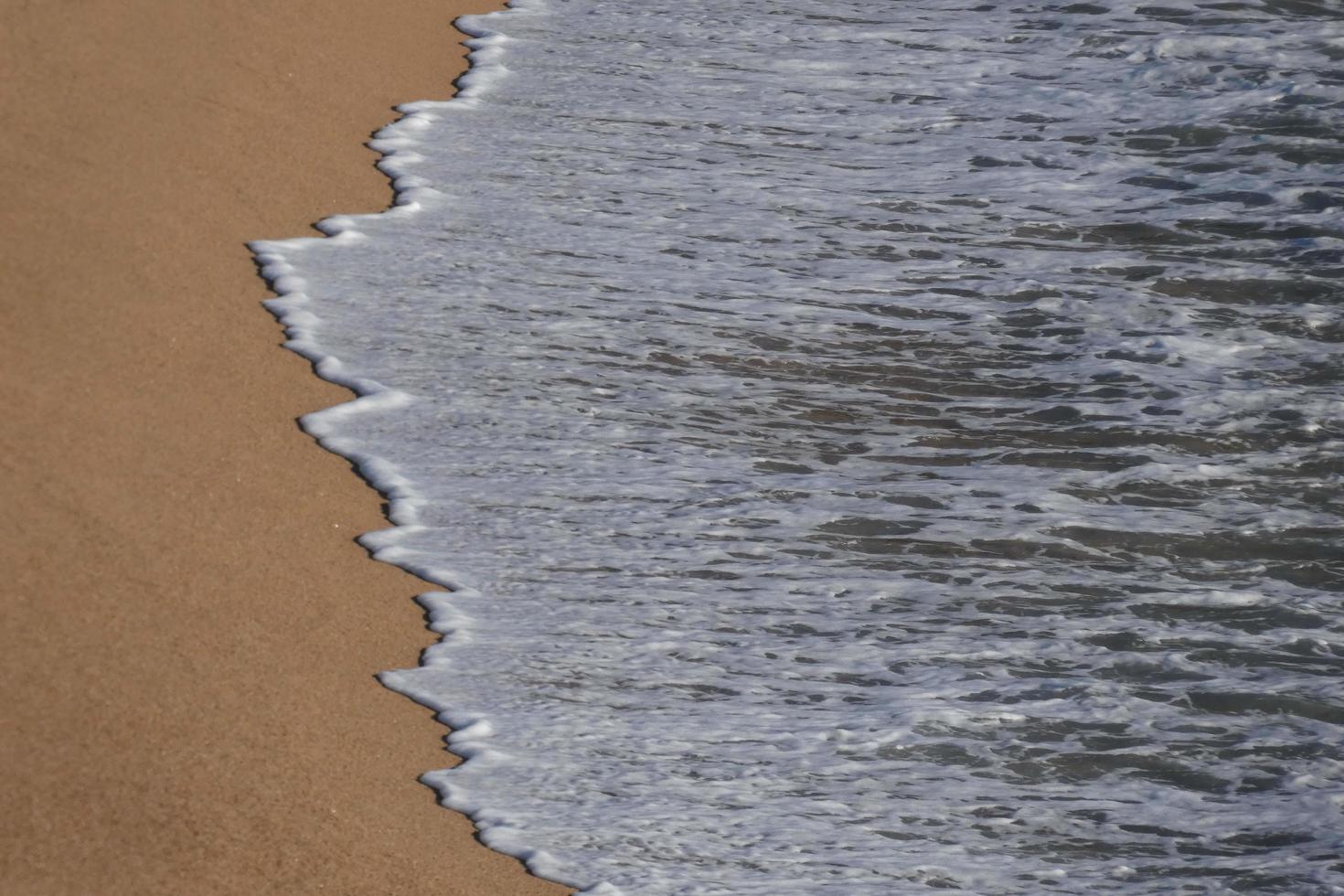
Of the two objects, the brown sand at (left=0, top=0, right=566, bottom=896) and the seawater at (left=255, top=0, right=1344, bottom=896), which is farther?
the seawater at (left=255, top=0, right=1344, bottom=896)

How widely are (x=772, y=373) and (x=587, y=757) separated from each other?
243 cm

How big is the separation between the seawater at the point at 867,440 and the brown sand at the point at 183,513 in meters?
0.20

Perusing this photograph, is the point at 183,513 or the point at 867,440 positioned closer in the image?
the point at 183,513

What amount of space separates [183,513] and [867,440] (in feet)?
8.72

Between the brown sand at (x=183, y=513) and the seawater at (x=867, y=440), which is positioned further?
the seawater at (x=867, y=440)

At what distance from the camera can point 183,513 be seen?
17.0 feet

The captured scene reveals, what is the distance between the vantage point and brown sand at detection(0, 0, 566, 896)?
407 centimetres

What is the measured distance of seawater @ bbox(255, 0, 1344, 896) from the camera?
4.46m

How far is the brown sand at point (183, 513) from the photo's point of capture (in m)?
4.07

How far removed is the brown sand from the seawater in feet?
0.67

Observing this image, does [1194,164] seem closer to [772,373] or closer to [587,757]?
[772,373]

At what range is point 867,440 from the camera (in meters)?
6.13

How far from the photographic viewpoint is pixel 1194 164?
8.34m

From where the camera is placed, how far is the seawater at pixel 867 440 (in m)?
4.46
